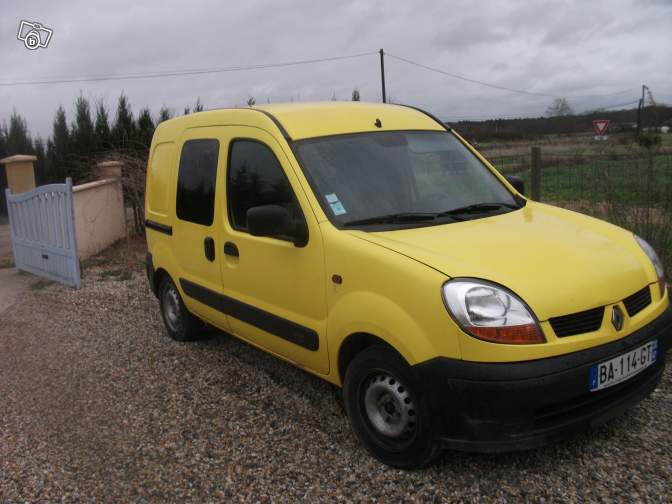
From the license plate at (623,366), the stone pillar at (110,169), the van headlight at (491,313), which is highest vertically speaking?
the stone pillar at (110,169)

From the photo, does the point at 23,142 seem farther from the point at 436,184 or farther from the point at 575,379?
the point at 575,379

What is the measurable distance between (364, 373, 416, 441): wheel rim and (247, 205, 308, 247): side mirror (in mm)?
918

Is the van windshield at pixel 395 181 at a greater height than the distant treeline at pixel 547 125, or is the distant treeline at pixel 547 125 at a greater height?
the distant treeline at pixel 547 125

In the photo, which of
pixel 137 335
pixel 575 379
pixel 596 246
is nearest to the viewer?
pixel 575 379

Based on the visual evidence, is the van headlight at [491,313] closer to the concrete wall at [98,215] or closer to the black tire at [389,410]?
the black tire at [389,410]

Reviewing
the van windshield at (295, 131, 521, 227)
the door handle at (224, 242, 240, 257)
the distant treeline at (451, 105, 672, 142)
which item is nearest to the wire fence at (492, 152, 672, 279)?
the van windshield at (295, 131, 521, 227)

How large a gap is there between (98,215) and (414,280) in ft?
31.6

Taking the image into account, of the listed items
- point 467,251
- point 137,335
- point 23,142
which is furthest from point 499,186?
point 23,142

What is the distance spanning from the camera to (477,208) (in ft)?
13.1

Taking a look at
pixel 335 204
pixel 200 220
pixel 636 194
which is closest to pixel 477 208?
pixel 335 204

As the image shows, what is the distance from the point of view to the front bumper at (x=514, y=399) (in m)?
2.83

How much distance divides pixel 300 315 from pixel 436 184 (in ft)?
3.97

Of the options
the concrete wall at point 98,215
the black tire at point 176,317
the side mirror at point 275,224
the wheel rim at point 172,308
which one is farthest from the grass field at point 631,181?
the concrete wall at point 98,215

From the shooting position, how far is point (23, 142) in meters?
22.6
